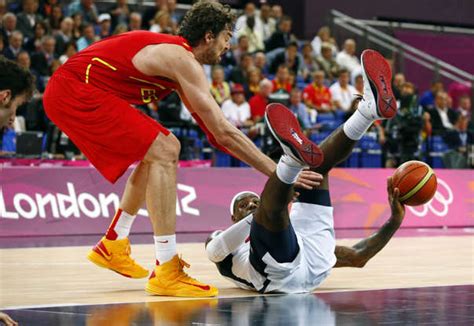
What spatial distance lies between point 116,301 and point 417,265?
11.7 feet

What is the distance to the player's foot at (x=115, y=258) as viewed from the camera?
6707mm

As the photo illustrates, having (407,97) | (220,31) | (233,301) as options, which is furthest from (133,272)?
(407,97)

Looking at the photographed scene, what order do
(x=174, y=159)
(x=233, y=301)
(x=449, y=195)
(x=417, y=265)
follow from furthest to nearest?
(x=449, y=195) → (x=417, y=265) → (x=174, y=159) → (x=233, y=301)

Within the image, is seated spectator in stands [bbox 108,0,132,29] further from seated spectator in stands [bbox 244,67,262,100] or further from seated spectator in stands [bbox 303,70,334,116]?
seated spectator in stands [bbox 303,70,334,116]

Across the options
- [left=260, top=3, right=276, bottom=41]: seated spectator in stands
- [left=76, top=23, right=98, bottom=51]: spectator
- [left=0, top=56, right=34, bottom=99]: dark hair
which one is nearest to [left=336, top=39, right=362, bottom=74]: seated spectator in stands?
[left=260, top=3, right=276, bottom=41]: seated spectator in stands

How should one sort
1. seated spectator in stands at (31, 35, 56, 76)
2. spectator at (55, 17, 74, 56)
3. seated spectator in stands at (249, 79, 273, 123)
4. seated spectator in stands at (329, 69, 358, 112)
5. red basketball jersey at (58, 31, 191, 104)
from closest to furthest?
red basketball jersey at (58, 31, 191, 104) < seated spectator in stands at (31, 35, 56, 76) < spectator at (55, 17, 74, 56) < seated spectator in stands at (249, 79, 273, 123) < seated spectator in stands at (329, 69, 358, 112)

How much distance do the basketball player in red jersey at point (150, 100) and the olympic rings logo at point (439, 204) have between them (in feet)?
28.5

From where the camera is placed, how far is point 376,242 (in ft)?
21.8

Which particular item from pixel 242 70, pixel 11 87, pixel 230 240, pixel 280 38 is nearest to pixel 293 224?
pixel 230 240

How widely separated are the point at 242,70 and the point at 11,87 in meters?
12.9

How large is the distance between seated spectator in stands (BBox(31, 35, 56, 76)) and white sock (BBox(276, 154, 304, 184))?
9523 millimetres

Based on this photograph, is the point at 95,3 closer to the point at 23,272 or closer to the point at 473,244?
the point at 473,244

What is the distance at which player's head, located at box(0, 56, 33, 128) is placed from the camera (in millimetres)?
4277

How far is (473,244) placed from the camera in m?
11.6
